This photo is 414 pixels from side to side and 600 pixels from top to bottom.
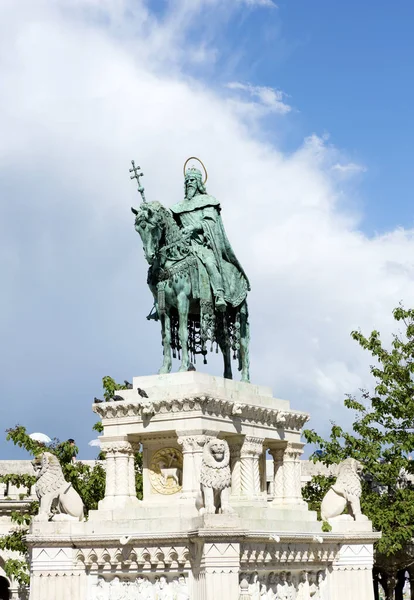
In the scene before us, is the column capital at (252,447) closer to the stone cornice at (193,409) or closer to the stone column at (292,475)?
the stone cornice at (193,409)

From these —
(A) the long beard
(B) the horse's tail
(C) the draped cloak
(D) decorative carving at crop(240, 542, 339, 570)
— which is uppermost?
(A) the long beard

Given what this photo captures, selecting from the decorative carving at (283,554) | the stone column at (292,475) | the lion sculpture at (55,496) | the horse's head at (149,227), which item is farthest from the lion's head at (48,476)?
the stone column at (292,475)

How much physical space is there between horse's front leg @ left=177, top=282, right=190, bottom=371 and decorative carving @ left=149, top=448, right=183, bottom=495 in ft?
5.88

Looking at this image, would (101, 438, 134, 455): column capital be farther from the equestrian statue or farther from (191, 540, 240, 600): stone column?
(191, 540, 240, 600): stone column

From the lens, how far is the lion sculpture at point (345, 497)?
81.0 feet

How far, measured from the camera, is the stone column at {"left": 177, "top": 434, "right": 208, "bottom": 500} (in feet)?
69.1

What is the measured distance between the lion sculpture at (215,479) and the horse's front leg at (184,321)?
2.67 metres

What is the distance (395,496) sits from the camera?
117ft

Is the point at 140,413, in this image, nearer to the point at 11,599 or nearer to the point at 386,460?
the point at 386,460

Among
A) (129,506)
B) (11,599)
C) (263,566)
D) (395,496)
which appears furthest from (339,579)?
(11,599)

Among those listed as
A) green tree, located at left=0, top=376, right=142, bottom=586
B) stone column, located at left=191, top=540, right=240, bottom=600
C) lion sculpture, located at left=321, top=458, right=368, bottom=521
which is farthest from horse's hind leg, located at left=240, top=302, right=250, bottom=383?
green tree, located at left=0, top=376, right=142, bottom=586

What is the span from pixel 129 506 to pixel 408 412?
51.9 feet

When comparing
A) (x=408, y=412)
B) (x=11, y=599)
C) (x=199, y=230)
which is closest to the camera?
(x=199, y=230)

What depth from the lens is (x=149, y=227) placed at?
22094 mm
